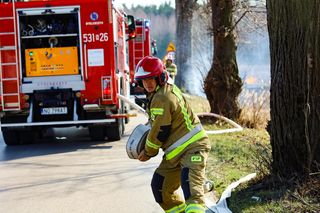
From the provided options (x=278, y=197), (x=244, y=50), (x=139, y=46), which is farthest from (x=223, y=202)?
(x=244, y=50)

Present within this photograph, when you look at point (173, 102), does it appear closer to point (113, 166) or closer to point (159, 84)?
point (159, 84)

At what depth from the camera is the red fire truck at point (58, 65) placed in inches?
437

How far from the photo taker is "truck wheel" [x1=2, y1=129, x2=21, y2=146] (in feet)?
38.3

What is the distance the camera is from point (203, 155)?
4867 mm

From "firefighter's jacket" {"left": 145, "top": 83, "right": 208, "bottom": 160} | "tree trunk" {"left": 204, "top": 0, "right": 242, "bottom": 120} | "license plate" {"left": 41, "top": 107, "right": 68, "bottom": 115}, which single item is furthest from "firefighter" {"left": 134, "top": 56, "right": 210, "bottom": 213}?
"tree trunk" {"left": 204, "top": 0, "right": 242, "bottom": 120}

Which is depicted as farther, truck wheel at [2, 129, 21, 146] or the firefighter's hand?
truck wheel at [2, 129, 21, 146]

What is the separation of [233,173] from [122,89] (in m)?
5.59

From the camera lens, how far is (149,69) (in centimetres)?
484

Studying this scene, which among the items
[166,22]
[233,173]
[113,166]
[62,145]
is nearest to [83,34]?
[62,145]

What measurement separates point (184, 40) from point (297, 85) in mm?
20895

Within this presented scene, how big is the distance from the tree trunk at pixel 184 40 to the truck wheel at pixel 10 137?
13346mm

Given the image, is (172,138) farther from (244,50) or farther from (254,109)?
(244,50)

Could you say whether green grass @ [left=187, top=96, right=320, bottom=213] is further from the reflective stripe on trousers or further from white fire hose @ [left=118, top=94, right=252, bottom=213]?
the reflective stripe on trousers

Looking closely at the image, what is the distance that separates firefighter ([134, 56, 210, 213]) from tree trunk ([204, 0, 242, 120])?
331 inches
